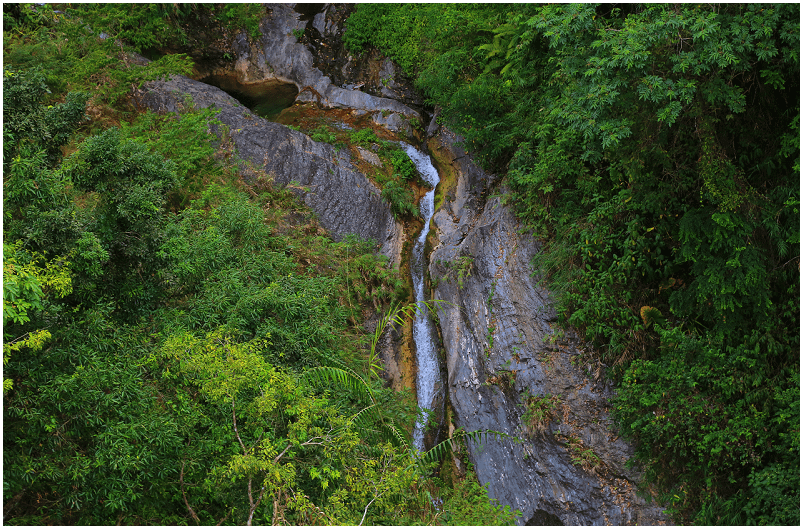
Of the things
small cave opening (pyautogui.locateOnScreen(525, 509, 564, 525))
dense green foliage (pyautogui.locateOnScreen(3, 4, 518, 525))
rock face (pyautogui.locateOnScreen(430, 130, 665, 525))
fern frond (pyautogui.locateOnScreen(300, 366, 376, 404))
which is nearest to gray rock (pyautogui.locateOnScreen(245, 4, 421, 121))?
rock face (pyautogui.locateOnScreen(430, 130, 665, 525))

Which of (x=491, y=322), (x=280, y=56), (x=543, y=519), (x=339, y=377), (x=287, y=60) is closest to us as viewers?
(x=339, y=377)

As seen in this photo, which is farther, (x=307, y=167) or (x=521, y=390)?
(x=307, y=167)

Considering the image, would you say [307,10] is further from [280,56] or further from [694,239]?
[694,239]

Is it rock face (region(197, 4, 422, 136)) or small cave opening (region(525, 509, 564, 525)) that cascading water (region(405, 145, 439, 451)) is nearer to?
small cave opening (region(525, 509, 564, 525))

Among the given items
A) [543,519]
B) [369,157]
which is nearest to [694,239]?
[543,519]

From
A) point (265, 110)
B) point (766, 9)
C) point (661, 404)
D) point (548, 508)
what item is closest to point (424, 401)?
point (548, 508)

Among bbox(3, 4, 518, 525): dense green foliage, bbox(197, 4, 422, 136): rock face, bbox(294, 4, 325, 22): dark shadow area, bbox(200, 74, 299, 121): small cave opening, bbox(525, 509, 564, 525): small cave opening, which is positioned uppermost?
bbox(294, 4, 325, 22): dark shadow area

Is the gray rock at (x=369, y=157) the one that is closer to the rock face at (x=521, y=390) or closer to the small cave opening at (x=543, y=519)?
the rock face at (x=521, y=390)

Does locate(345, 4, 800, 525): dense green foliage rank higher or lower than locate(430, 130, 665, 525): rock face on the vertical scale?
higher

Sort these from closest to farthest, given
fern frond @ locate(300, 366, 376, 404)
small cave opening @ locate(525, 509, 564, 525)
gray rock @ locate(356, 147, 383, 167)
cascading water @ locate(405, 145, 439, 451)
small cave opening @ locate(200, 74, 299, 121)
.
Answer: fern frond @ locate(300, 366, 376, 404) < small cave opening @ locate(525, 509, 564, 525) < cascading water @ locate(405, 145, 439, 451) < gray rock @ locate(356, 147, 383, 167) < small cave opening @ locate(200, 74, 299, 121)
